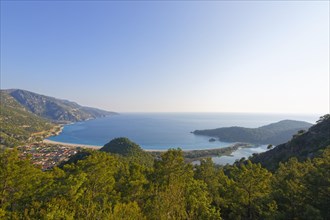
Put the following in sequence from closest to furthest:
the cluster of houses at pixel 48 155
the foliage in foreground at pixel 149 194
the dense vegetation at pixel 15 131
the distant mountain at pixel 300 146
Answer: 1. the foliage in foreground at pixel 149 194
2. the distant mountain at pixel 300 146
3. the cluster of houses at pixel 48 155
4. the dense vegetation at pixel 15 131

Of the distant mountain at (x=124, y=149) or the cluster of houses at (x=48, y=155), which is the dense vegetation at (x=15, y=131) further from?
the distant mountain at (x=124, y=149)

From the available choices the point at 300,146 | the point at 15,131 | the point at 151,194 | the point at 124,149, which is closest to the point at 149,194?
the point at 151,194

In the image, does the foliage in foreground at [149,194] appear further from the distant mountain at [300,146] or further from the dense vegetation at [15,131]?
the dense vegetation at [15,131]

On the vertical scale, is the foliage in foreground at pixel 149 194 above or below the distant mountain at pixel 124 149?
above

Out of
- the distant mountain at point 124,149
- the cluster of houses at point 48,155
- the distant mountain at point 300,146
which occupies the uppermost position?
the distant mountain at point 300,146

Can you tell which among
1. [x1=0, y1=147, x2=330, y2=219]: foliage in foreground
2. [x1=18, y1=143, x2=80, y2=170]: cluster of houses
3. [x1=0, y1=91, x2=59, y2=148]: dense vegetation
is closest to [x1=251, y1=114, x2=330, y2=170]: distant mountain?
[x1=0, y1=147, x2=330, y2=219]: foliage in foreground

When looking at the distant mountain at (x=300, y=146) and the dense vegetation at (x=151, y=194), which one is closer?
the dense vegetation at (x=151, y=194)

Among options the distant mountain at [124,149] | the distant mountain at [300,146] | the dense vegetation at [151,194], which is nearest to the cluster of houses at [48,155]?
the distant mountain at [124,149]

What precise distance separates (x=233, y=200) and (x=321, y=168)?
853 cm

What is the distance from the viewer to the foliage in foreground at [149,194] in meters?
12.6

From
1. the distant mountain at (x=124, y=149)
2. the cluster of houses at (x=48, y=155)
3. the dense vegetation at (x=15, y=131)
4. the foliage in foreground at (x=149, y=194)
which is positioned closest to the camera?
the foliage in foreground at (x=149, y=194)

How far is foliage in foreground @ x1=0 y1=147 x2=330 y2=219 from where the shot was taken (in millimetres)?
12635

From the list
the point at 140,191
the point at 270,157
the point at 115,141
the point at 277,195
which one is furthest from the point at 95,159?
the point at 115,141

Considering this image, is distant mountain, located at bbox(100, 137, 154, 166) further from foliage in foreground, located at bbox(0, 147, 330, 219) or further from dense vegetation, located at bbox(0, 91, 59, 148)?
foliage in foreground, located at bbox(0, 147, 330, 219)
